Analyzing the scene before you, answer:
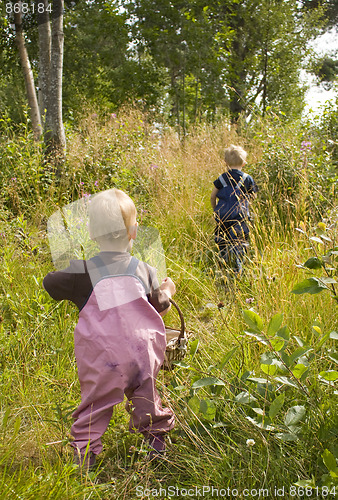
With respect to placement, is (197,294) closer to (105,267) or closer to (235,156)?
(235,156)

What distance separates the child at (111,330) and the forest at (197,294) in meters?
0.13

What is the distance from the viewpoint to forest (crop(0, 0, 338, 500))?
4.88 feet

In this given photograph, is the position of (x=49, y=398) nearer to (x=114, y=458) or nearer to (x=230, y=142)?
(x=114, y=458)

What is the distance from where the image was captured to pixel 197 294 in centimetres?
328

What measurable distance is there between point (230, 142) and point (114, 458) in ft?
19.8

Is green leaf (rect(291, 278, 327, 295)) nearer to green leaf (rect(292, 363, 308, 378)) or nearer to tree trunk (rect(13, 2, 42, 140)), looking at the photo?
green leaf (rect(292, 363, 308, 378))

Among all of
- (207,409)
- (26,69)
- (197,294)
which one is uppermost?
(26,69)

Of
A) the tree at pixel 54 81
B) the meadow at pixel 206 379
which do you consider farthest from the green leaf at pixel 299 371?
the tree at pixel 54 81

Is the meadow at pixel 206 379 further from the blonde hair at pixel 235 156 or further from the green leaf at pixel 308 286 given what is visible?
the blonde hair at pixel 235 156

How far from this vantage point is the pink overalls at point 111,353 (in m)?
1.70

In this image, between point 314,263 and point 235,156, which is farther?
point 235,156

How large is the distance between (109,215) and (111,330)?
1.58 ft

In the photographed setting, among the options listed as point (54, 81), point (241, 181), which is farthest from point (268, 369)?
point (54, 81)

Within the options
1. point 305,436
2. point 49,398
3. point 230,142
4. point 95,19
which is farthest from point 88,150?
point 95,19
